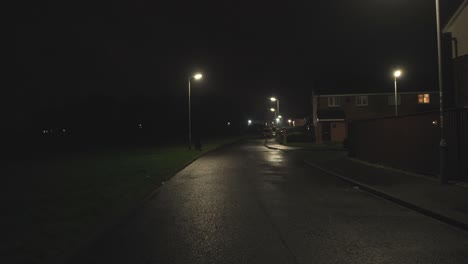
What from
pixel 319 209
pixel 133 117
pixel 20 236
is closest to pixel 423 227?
pixel 319 209

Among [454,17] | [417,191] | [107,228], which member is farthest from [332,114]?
[107,228]

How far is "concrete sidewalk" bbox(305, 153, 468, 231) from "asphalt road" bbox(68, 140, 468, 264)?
31cm

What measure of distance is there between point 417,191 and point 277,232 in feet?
19.7

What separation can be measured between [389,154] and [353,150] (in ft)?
18.3

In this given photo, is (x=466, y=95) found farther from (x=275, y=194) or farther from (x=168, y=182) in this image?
(x=168, y=182)

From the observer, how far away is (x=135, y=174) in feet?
54.7

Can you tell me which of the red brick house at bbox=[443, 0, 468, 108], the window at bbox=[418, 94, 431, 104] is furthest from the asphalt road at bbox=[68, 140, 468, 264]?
the window at bbox=[418, 94, 431, 104]

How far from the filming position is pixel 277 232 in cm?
721

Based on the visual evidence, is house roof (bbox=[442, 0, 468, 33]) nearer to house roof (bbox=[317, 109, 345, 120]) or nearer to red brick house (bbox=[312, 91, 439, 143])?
house roof (bbox=[317, 109, 345, 120])

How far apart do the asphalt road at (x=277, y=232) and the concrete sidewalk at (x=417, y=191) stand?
0.31 metres

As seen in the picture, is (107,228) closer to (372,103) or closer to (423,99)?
(372,103)

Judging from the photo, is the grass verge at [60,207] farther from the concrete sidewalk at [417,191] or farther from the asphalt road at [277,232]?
the concrete sidewalk at [417,191]

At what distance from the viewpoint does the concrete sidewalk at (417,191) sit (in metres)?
8.31

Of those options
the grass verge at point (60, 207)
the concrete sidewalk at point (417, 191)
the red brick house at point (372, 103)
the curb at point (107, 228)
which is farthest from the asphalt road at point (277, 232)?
the red brick house at point (372, 103)
